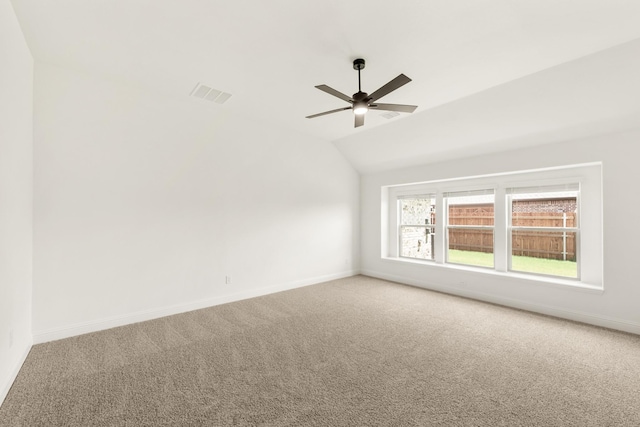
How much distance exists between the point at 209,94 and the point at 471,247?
5.00 meters

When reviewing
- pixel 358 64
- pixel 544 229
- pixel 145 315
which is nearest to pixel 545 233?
pixel 544 229

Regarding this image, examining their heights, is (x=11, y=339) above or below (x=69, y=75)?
below

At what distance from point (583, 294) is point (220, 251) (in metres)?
5.00

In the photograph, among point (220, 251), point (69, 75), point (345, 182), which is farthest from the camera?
point (345, 182)

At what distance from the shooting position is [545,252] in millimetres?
4238

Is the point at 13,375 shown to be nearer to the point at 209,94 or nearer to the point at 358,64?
the point at 209,94

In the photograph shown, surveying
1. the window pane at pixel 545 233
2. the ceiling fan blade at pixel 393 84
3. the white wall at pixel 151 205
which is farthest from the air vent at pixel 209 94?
the window pane at pixel 545 233

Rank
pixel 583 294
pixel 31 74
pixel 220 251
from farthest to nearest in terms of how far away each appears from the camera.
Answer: pixel 220 251
pixel 583 294
pixel 31 74

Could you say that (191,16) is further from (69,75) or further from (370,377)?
(370,377)

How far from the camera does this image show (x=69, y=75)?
316 centimetres

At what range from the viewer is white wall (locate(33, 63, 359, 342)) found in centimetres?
307

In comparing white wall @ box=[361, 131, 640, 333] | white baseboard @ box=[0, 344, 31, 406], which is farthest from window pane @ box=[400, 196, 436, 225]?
white baseboard @ box=[0, 344, 31, 406]

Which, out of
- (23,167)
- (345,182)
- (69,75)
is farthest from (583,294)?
(69,75)

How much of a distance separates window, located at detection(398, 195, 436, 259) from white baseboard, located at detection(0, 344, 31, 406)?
584 centimetres
